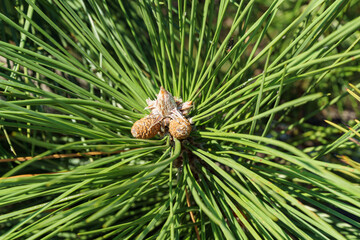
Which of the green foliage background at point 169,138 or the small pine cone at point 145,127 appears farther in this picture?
the small pine cone at point 145,127

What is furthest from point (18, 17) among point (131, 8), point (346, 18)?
point (346, 18)

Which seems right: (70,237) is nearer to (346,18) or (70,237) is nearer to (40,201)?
(40,201)
